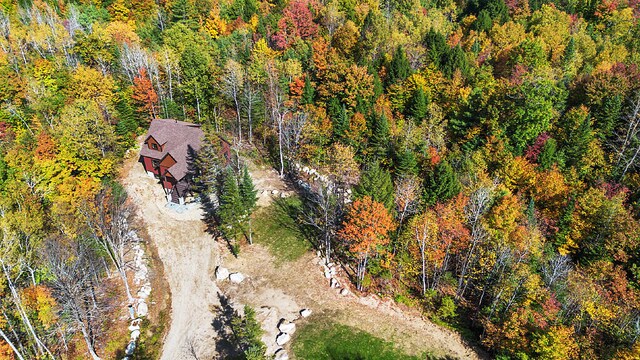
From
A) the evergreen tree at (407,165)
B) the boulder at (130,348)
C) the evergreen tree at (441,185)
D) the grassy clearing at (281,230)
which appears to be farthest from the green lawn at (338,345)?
the evergreen tree at (407,165)

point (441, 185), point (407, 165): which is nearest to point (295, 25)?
point (407, 165)

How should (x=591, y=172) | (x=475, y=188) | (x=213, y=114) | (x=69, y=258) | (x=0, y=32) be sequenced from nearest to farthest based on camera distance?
(x=69, y=258) → (x=475, y=188) → (x=591, y=172) → (x=213, y=114) → (x=0, y=32)

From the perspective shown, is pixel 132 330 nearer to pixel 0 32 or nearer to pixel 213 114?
pixel 213 114

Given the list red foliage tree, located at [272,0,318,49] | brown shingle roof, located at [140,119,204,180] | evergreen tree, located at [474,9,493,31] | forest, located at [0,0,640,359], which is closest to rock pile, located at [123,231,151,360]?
forest, located at [0,0,640,359]

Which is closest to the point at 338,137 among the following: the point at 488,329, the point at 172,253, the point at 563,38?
the point at 172,253

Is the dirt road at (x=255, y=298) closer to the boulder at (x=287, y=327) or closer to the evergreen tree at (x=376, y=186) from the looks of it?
the boulder at (x=287, y=327)

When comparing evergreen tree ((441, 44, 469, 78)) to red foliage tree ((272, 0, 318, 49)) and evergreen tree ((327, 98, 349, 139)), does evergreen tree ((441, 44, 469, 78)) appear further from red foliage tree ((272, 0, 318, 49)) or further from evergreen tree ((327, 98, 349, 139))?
red foliage tree ((272, 0, 318, 49))
